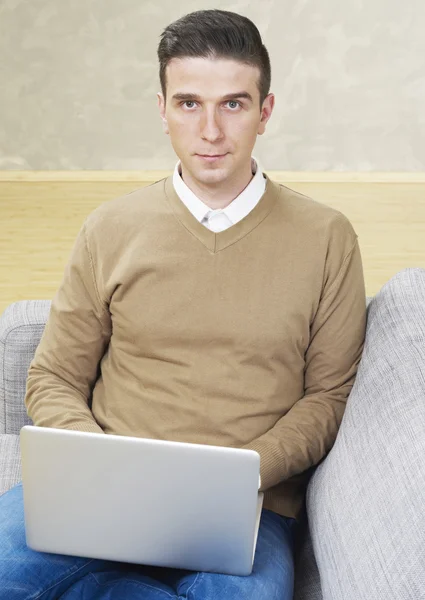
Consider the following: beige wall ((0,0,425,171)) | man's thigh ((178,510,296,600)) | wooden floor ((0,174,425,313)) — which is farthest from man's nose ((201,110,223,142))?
beige wall ((0,0,425,171))

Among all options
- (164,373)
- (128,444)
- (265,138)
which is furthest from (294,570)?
(265,138)

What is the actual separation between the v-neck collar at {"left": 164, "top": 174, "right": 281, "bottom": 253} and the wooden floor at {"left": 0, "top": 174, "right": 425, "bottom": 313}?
1966 millimetres

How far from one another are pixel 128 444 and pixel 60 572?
1.01 ft

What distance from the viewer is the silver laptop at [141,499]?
126 centimetres

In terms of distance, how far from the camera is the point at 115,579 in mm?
1439

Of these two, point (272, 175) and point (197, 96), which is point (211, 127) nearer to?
point (197, 96)

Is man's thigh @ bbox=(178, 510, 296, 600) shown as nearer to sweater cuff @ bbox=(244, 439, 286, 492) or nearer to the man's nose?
sweater cuff @ bbox=(244, 439, 286, 492)

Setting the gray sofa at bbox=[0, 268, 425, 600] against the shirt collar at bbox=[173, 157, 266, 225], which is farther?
the shirt collar at bbox=[173, 157, 266, 225]

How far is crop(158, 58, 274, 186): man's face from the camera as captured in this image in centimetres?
161

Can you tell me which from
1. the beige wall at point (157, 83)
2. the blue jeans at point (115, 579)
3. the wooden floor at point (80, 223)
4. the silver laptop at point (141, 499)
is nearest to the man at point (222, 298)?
the blue jeans at point (115, 579)

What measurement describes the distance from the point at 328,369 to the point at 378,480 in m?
0.34

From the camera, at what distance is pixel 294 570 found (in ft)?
5.36

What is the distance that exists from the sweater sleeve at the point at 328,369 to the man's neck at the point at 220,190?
247mm

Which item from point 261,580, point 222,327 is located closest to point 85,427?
point 222,327
